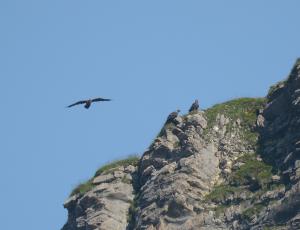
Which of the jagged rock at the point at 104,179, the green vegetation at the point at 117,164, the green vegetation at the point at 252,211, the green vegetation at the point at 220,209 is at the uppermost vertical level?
A: the green vegetation at the point at 117,164

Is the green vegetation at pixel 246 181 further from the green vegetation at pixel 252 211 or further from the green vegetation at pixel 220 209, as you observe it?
the green vegetation at pixel 252 211

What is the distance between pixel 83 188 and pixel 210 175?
973cm

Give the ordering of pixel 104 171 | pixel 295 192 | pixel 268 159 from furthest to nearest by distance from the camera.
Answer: pixel 104 171 → pixel 268 159 → pixel 295 192

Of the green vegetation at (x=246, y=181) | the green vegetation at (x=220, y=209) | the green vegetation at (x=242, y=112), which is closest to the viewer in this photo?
the green vegetation at (x=220, y=209)

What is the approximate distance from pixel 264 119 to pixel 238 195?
7471 millimetres

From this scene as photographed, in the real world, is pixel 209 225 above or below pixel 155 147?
below

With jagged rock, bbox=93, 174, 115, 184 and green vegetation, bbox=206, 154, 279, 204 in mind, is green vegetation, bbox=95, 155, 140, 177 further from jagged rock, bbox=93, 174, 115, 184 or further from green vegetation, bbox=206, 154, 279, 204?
green vegetation, bbox=206, 154, 279, 204

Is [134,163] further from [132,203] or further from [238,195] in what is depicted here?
[238,195]

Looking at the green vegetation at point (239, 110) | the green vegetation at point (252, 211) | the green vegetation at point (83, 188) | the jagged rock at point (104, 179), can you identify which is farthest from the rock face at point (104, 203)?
the green vegetation at point (252, 211)

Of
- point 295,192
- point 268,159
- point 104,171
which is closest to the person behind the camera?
point 295,192

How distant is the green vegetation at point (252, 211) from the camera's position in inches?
3361

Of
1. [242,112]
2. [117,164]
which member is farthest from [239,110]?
[117,164]

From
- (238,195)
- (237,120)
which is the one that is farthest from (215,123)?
(238,195)

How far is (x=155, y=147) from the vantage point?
9406cm
